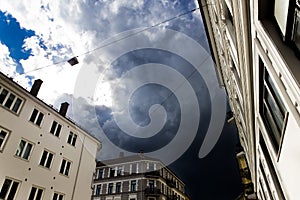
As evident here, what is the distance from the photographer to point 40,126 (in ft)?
60.5

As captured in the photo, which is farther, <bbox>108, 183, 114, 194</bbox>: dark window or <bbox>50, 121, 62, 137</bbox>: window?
<bbox>108, 183, 114, 194</bbox>: dark window

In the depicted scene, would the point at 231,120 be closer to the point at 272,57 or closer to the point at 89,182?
the point at 89,182

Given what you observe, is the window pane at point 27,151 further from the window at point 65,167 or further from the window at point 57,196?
the window at point 57,196

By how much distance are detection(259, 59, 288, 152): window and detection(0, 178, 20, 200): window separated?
16657mm

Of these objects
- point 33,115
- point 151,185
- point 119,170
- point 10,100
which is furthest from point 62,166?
point 119,170

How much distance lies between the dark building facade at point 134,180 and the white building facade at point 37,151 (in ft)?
73.8

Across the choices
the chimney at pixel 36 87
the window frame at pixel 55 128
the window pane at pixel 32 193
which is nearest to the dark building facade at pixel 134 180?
the window frame at pixel 55 128

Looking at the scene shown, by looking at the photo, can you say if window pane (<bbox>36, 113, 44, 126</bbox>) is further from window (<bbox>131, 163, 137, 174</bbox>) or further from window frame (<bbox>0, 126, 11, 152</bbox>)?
window (<bbox>131, 163, 137, 174</bbox>)

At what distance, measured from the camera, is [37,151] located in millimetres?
17484

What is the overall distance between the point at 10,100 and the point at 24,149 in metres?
4.02

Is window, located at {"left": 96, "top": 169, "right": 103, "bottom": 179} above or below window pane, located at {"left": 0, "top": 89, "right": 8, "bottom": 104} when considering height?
above

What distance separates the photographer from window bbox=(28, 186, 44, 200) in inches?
639

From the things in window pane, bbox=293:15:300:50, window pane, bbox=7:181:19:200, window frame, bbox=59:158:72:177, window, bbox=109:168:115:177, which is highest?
window, bbox=109:168:115:177

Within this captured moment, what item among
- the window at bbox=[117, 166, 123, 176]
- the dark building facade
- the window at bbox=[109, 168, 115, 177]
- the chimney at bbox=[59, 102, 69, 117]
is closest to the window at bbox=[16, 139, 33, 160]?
the chimney at bbox=[59, 102, 69, 117]
